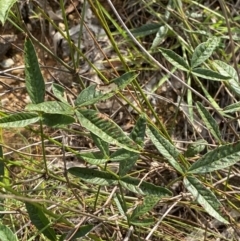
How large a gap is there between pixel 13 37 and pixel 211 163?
1216mm

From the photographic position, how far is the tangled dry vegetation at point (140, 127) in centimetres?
110

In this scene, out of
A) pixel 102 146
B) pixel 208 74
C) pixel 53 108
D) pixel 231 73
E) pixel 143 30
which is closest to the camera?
pixel 53 108

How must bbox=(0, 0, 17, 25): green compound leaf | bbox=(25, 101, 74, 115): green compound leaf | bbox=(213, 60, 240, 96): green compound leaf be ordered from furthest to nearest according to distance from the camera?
bbox=(213, 60, 240, 96): green compound leaf → bbox=(25, 101, 74, 115): green compound leaf → bbox=(0, 0, 17, 25): green compound leaf

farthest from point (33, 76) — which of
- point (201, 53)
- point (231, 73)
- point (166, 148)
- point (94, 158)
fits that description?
point (231, 73)

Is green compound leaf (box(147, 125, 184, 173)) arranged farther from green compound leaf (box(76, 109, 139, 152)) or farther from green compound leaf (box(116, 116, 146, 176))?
green compound leaf (box(76, 109, 139, 152))

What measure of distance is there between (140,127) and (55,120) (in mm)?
179

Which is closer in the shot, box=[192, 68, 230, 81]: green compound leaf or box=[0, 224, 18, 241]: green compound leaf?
box=[0, 224, 18, 241]: green compound leaf

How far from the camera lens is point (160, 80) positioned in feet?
5.90

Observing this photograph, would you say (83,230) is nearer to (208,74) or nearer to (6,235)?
(6,235)

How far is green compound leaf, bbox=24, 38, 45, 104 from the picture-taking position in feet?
2.77

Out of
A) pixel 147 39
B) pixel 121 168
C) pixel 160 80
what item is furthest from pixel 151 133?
pixel 147 39

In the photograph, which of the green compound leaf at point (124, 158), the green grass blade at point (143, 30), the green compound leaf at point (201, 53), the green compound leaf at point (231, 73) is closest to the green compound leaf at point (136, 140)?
the green compound leaf at point (124, 158)

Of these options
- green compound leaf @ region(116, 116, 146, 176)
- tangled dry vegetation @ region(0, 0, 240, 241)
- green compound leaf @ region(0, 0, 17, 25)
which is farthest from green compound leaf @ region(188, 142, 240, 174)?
green compound leaf @ region(0, 0, 17, 25)

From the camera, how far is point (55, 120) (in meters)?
0.84
